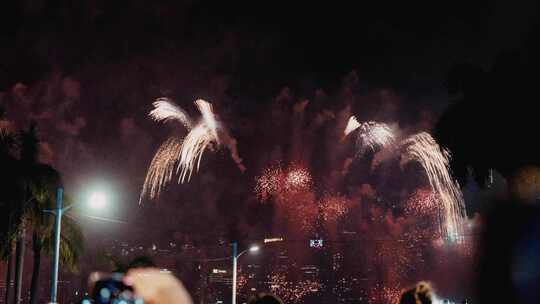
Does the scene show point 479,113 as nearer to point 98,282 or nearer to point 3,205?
point 98,282

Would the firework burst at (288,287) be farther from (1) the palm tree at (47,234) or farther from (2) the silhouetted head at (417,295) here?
(2) the silhouetted head at (417,295)

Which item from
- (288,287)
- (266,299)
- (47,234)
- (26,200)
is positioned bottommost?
(266,299)

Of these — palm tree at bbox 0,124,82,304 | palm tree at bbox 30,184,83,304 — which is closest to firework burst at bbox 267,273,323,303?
palm tree at bbox 30,184,83,304

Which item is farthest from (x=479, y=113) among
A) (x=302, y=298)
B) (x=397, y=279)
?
(x=302, y=298)

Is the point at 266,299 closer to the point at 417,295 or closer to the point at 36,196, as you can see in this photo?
the point at 417,295

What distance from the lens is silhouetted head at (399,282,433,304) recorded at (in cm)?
1088

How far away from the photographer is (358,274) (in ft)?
345

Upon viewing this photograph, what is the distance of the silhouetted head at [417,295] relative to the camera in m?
10.9

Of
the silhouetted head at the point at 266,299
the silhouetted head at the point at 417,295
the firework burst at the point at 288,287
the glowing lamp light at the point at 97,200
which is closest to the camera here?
the silhouetted head at the point at 266,299

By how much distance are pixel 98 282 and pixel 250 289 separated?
101 metres

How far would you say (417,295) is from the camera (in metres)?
11.1

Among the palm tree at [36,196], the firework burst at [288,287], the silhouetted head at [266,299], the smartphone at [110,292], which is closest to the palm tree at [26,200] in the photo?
the palm tree at [36,196]

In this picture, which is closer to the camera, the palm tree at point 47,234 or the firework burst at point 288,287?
the palm tree at point 47,234

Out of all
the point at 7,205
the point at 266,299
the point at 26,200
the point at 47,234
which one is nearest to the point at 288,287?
the point at 47,234
